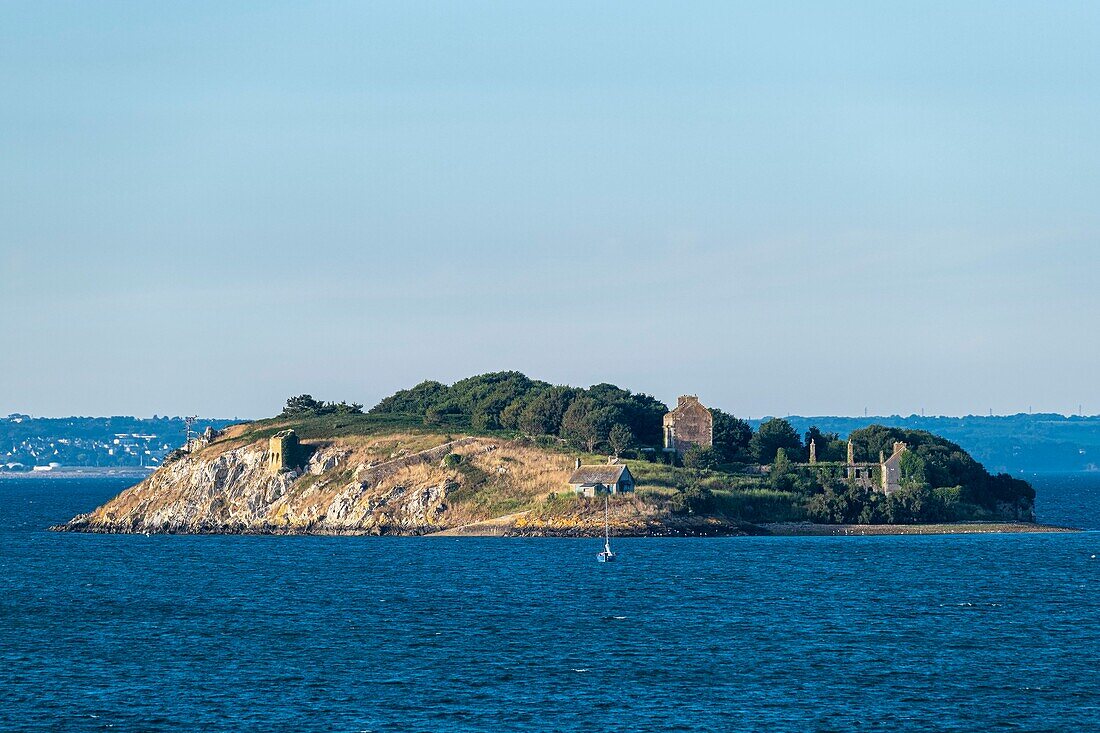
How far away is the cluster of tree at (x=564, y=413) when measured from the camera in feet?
547

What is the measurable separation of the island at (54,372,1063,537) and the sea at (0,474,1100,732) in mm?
16624

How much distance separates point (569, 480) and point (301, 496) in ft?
105

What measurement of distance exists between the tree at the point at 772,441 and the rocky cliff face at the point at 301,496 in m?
28.8

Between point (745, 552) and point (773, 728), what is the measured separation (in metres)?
72.8

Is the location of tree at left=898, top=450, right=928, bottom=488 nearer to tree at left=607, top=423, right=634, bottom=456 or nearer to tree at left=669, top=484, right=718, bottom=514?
tree at left=669, top=484, right=718, bottom=514

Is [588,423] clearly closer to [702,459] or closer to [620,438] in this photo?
[620,438]

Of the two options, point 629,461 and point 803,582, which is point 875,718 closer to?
point 803,582

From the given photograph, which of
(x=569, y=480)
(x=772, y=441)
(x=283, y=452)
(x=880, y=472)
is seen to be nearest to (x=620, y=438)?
(x=569, y=480)

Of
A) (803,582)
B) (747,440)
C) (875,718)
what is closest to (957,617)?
(803,582)

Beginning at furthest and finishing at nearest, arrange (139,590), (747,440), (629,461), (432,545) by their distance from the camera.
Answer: (747,440) → (629,461) → (432,545) → (139,590)

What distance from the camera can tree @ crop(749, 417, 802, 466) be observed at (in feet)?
551

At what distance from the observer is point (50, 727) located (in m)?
55.9

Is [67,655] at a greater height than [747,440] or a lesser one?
lesser

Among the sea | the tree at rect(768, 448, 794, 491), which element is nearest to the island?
the tree at rect(768, 448, 794, 491)
